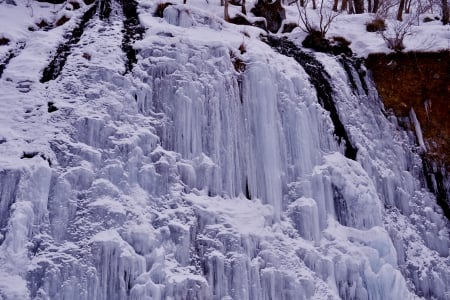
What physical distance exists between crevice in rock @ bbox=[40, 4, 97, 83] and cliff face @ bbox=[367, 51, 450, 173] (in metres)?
5.51

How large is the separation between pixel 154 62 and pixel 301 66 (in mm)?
2835

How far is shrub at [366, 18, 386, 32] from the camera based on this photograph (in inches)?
446

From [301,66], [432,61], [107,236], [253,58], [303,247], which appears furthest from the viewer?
[432,61]

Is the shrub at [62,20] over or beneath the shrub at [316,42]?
beneath

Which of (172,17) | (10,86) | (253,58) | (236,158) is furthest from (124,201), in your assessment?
(172,17)

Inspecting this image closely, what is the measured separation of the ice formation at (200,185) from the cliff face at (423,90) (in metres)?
0.58

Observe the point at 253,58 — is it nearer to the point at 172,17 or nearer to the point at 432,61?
the point at 172,17

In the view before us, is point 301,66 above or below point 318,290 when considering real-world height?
above

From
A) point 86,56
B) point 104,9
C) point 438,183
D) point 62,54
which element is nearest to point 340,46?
point 438,183

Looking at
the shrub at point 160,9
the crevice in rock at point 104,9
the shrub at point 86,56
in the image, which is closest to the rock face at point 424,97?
the shrub at point 160,9

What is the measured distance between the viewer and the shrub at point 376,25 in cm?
1132

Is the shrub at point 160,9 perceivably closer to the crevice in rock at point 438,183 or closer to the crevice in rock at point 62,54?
the crevice in rock at point 62,54

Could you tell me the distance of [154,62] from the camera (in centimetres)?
784

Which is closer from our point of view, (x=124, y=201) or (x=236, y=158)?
(x=124, y=201)
